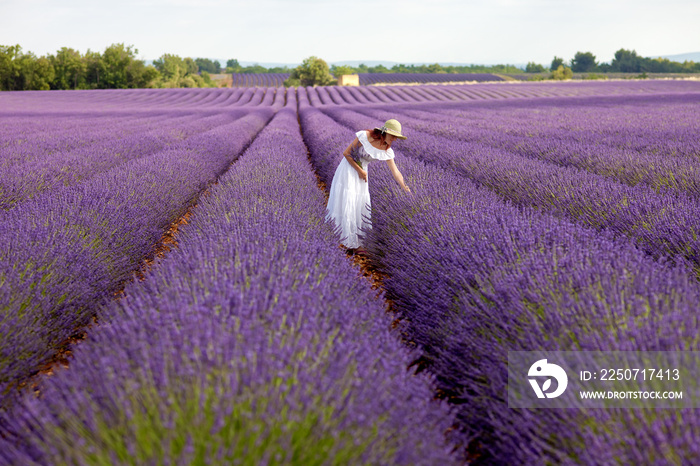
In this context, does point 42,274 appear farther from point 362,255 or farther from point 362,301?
point 362,255

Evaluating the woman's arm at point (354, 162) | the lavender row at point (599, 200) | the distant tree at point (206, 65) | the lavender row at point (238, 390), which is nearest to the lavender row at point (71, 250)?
the lavender row at point (238, 390)

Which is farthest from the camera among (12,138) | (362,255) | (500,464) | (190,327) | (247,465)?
(12,138)

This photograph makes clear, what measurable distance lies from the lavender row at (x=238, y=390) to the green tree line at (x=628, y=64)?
5741 cm

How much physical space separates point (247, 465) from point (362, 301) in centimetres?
94

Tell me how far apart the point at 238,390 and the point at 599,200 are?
2.89 meters

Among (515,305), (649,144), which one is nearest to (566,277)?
(515,305)

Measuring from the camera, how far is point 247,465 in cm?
92

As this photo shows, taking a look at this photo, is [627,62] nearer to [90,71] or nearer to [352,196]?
[90,71]

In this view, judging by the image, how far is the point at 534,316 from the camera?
146 cm

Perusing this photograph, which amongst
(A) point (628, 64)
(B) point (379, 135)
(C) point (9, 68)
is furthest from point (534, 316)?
(A) point (628, 64)

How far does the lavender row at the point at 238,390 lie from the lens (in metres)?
0.94

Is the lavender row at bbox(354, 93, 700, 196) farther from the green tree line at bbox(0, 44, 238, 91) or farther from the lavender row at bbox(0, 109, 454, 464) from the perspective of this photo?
the green tree line at bbox(0, 44, 238, 91)

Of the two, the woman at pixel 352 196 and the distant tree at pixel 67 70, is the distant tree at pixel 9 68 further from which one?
the woman at pixel 352 196

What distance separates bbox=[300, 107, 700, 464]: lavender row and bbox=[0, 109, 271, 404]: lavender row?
1.58 m
